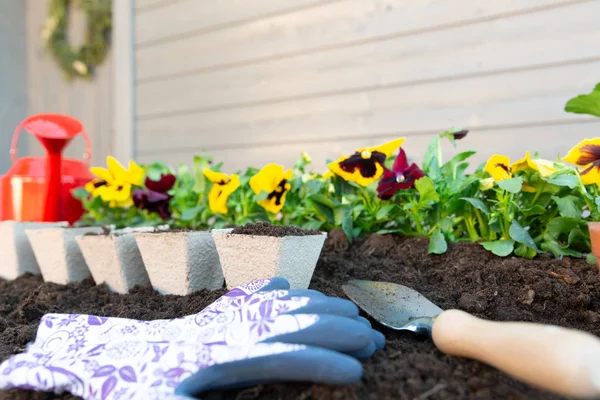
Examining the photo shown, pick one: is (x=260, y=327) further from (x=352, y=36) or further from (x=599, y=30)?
(x=352, y=36)

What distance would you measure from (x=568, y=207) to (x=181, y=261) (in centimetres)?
76

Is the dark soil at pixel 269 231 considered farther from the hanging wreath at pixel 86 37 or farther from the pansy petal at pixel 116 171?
the hanging wreath at pixel 86 37

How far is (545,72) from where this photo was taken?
1682 mm

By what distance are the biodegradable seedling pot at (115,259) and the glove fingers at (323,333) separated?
59 centimetres

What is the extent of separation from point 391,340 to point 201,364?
291mm

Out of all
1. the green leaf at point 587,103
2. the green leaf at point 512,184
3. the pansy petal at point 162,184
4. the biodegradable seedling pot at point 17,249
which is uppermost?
the green leaf at point 587,103

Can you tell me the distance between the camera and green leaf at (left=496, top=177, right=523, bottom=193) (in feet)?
3.14

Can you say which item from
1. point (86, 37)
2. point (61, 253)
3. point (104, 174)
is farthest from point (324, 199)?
point (86, 37)

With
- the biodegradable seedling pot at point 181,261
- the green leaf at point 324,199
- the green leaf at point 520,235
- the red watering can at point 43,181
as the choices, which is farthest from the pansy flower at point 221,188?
the green leaf at point 520,235

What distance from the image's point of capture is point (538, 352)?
49 cm

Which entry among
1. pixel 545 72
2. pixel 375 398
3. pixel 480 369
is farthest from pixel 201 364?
pixel 545 72

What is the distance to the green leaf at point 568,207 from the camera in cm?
100

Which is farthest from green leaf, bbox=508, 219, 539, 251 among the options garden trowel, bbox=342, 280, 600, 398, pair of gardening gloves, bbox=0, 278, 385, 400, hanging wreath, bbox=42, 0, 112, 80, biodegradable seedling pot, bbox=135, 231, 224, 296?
hanging wreath, bbox=42, 0, 112, 80

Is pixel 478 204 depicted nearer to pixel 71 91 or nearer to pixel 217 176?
pixel 217 176
